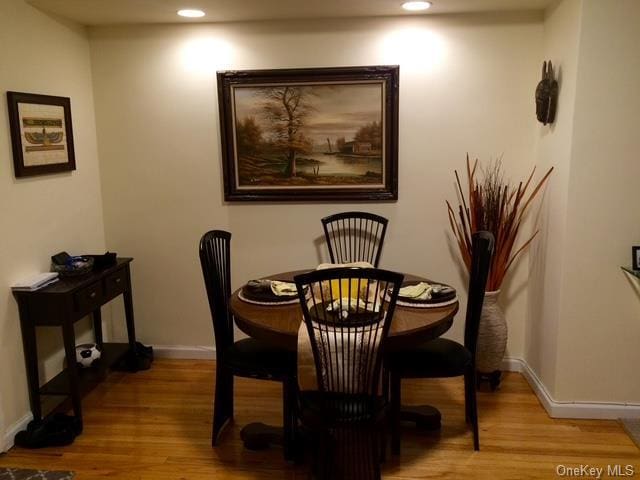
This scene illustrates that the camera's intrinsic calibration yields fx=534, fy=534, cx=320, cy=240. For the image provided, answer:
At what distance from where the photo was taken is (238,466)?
263 centimetres

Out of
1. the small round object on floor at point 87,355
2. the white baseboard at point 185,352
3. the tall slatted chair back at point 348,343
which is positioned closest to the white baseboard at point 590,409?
the tall slatted chair back at point 348,343

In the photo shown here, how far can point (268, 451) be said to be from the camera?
274 cm

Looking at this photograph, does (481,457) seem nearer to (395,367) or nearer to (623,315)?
(395,367)

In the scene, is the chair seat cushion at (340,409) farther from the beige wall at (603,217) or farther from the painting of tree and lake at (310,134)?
the painting of tree and lake at (310,134)

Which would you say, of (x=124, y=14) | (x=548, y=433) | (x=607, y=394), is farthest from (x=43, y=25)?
(x=607, y=394)

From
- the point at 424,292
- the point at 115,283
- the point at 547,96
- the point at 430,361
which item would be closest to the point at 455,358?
the point at 430,361

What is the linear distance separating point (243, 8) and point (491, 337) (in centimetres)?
248

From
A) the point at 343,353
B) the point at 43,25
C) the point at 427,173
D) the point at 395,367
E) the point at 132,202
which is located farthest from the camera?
the point at 132,202

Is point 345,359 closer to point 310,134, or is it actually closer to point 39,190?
point 310,134

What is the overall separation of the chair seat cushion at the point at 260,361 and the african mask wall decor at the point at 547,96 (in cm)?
197

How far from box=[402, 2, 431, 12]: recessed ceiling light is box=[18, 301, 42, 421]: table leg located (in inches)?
107

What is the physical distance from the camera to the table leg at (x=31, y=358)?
9.41 ft

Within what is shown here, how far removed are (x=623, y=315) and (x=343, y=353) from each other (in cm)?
172

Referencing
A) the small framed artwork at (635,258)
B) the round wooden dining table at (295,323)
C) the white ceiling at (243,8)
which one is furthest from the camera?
the white ceiling at (243,8)
